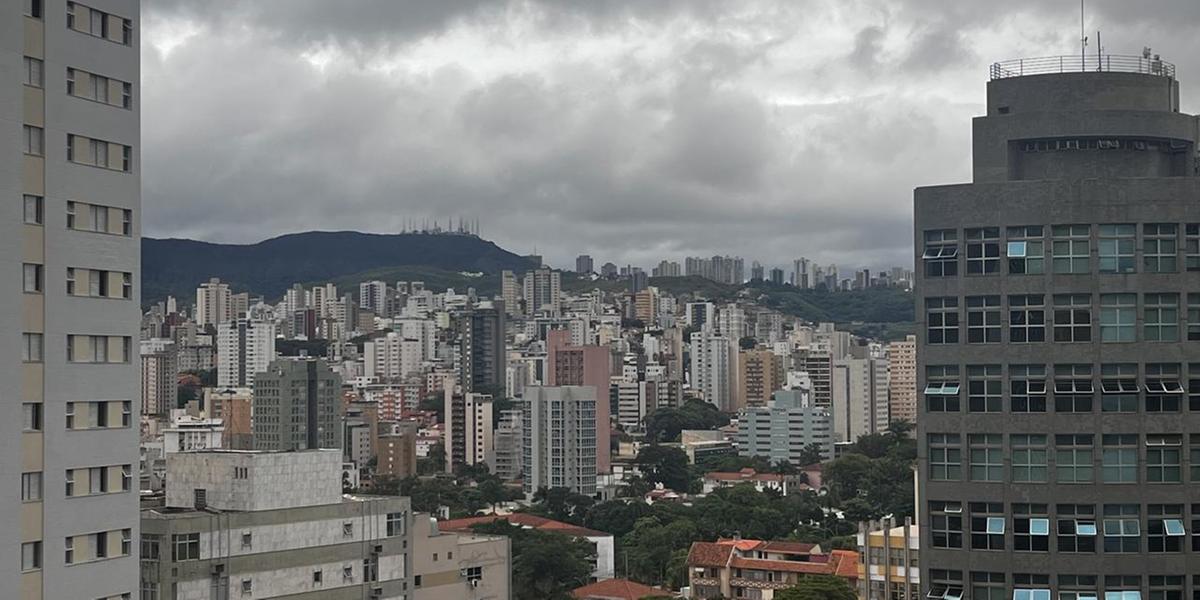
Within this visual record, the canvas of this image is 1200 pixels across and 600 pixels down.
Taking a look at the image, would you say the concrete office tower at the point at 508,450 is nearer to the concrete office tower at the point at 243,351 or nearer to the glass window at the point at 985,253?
the concrete office tower at the point at 243,351

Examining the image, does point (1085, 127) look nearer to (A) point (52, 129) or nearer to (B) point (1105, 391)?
(B) point (1105, 391)

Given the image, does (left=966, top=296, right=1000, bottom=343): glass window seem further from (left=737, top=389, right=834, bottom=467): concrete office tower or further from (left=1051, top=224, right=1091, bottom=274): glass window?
(left=737, top=389, right=834, bottom=467): concrete office tower

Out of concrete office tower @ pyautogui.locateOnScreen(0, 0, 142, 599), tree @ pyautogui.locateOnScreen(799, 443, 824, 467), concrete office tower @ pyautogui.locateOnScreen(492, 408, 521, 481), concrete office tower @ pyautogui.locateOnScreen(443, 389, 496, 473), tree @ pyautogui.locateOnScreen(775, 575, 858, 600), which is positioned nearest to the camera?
concrete office tower @ pyautogui.locateOnScreen(0, 0, 142, 599)

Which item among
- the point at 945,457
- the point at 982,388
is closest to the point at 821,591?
the point at 945,457

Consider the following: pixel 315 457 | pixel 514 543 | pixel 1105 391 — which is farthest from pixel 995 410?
pixel 514 543

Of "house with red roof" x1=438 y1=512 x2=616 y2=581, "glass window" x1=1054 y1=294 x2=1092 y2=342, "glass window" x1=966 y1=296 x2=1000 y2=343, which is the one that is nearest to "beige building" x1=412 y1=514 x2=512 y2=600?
"glass window" x1=966 y1=296 x2=1000 y2=343
